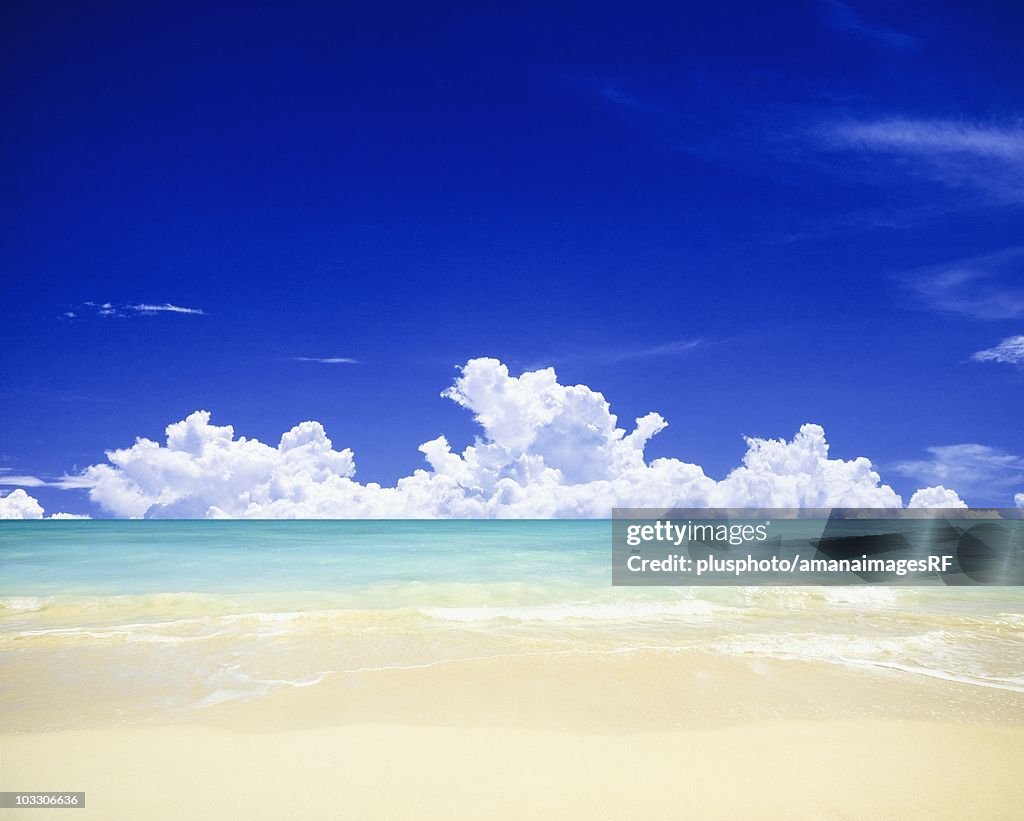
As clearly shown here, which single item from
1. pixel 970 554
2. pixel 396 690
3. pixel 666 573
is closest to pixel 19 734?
pixel 396 690

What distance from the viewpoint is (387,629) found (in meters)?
10.4

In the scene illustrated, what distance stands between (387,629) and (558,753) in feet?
19.9

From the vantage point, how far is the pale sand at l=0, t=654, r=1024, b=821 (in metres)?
4.12

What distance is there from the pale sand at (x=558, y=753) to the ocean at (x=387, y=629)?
2.74 feet

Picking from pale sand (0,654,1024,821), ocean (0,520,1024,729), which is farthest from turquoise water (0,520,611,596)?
pale sand (0,654,1024,821)

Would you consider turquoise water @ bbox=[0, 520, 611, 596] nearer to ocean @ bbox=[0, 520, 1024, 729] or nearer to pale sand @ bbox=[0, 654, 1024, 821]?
ocean @ bbox=[0, 520, 1024, 729]

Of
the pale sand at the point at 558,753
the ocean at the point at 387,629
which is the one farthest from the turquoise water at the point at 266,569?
the pale sand at the point at 558,753

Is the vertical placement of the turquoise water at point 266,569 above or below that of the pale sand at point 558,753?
below

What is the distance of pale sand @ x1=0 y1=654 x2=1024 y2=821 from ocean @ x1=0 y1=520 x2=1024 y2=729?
2.74 feet

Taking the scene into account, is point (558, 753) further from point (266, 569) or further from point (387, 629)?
point (266, 569)

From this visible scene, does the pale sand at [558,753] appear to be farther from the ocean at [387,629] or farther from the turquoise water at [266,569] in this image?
the turquoise water at [266,569]

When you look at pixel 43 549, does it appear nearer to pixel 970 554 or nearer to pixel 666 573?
pixel 666 573

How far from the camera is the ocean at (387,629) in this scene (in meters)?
7.15

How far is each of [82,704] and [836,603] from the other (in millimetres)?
14288
